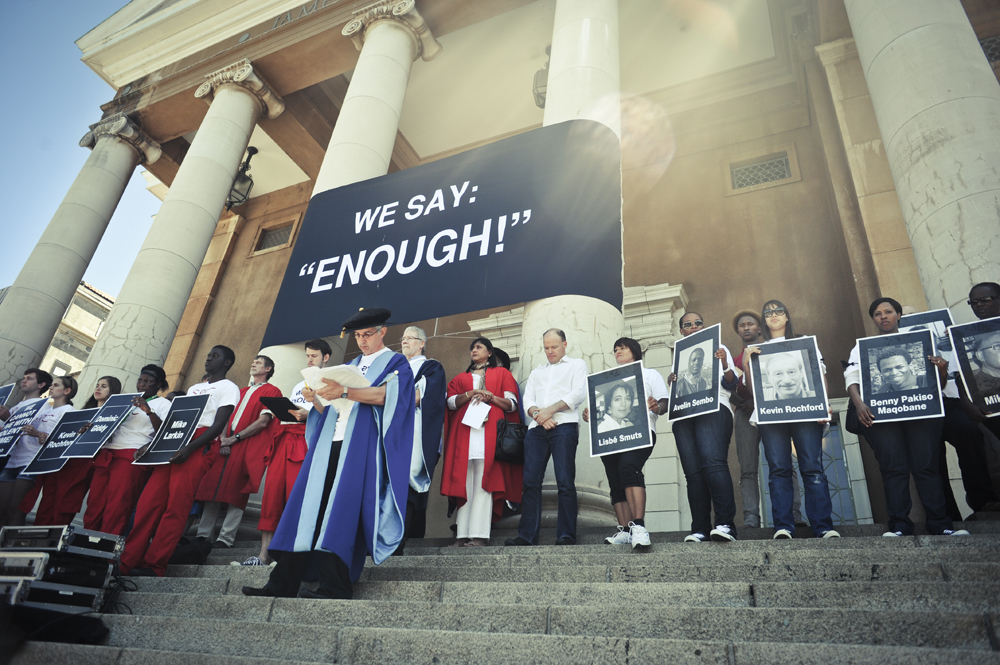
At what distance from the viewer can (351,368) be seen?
401cm

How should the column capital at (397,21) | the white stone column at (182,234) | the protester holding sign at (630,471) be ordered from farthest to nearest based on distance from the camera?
the column capital at (397,21) < the white stone column at (182,234) < the protester holding sign at (630,471)

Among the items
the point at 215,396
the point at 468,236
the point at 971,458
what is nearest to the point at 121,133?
the point at 468,236

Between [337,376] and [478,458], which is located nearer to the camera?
[337,376]

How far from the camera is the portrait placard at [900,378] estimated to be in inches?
164

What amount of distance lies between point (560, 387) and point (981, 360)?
8.96 feet

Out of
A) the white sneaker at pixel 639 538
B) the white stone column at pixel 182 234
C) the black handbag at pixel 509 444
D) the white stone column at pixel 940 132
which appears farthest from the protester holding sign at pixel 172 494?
the white stone column at pixel 940 132

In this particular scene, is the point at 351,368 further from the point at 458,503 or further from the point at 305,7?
the point at 305,7

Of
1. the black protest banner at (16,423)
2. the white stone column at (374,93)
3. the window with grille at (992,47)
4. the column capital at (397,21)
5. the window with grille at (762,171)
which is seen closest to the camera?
the black protest banner at (16,423)

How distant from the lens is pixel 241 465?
241 inches

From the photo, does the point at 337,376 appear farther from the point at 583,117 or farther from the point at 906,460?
the point at 583,117

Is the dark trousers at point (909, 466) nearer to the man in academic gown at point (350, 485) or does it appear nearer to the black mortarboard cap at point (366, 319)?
the man in academic gown at point (350, 485)

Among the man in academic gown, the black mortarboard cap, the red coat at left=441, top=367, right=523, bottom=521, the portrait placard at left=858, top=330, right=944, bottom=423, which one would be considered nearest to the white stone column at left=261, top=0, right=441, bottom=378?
the red coat at left=441, top=367, right=523, bottom=521

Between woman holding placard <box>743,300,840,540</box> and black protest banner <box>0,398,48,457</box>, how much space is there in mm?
6642

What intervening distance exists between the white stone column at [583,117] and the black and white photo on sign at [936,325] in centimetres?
229
